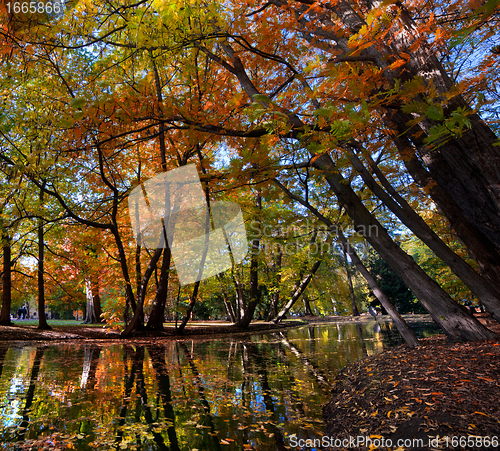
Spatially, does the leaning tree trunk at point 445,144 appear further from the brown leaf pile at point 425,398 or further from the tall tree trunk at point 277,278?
the tall tree trunk at point 277,278

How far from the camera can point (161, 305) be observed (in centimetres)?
1292

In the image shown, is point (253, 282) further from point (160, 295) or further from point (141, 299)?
point (141, 299)

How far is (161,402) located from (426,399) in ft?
9.70

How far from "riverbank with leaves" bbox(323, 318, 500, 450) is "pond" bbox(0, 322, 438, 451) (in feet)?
1.29

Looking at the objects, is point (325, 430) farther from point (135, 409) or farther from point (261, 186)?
point (261, 186)

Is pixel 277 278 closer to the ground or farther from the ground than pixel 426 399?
farther from the ground

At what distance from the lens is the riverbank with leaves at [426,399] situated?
2322 mm

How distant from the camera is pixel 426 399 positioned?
9.12ft

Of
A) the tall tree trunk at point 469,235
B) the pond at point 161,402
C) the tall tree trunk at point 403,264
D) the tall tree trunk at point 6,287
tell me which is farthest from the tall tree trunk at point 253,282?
the tall tree trunk at point 6,287

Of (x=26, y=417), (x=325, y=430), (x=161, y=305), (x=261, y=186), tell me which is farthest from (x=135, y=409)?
(x=161, y=305)

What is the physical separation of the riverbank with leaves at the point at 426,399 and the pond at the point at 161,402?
0.39 m

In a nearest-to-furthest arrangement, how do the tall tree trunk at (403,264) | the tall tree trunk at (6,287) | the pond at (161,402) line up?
the pond at (161,402)
the tall tree trunk at (403,264)
the tall tree trunk at (6,287)

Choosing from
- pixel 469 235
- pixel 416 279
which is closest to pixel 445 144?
pixel 469 235

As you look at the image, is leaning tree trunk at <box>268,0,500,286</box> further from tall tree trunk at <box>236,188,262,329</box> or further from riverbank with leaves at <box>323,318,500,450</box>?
tall tree trunk at <box>236,188,262,329</box>
